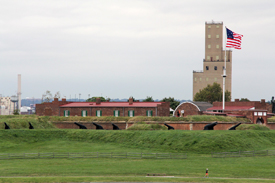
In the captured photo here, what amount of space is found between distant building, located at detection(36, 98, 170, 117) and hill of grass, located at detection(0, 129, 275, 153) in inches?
728

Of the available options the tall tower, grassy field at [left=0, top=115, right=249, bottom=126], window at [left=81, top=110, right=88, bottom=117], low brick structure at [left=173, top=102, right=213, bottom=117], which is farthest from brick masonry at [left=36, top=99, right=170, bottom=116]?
the tall tower

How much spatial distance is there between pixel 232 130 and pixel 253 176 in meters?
22.7

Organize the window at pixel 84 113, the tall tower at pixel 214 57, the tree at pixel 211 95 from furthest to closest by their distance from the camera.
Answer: the tall tower at pixel 214 57, the tree at pixel 211 95, the window at pixel 84 113

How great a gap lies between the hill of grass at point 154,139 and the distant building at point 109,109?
60.7 ft

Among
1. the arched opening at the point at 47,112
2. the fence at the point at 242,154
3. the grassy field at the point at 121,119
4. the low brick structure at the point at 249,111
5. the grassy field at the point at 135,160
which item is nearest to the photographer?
the grassy field at the point at 135,160

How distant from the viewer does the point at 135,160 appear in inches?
1783

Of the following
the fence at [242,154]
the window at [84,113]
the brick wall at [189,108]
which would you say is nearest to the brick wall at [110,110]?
the window at [84,113]

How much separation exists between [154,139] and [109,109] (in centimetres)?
2521

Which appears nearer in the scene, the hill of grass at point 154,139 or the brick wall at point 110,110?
the hill of grass at point 154,139

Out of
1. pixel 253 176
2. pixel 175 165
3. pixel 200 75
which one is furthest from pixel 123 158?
pixel 200 75

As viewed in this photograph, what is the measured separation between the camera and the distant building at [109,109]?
7775 cm

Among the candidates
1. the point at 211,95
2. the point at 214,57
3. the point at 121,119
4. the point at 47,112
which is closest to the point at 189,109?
the point at 121,119

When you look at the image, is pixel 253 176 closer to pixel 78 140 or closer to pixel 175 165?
pixel 175 165

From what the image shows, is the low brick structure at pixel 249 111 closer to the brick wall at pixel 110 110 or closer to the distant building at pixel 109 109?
the distant building at pixel 109 109
